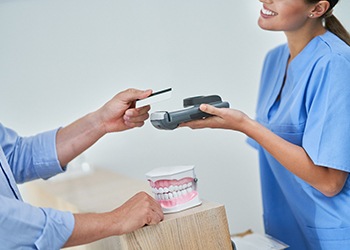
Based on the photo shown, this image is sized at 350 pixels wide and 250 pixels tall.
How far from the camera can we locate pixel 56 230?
46.1 inches

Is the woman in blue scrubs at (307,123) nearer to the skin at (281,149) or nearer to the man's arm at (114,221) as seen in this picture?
the skin at (281,149)

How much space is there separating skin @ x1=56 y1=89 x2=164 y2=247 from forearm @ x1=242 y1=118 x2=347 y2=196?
0.32 metres

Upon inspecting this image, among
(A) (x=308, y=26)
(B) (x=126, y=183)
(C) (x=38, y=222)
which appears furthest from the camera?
(B) (x=126, y=183)

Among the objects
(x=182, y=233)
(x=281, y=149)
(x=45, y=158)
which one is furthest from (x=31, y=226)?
(x=281, y=149)

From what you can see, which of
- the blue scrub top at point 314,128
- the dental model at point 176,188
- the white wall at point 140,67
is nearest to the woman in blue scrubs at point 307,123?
the blue scrub top at point 314,128

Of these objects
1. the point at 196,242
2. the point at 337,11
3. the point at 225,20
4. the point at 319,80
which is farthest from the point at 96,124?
the point at 337,11

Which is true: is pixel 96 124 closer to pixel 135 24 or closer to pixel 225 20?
pixel 135 24

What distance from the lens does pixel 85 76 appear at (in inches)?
94.0

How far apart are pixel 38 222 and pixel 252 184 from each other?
1.61 m

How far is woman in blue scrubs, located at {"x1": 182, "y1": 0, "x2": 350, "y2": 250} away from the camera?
1.46 m

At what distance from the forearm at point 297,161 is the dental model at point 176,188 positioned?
24 cm

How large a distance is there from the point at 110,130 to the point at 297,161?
590 mm

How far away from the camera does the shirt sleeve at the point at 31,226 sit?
1.13 metres

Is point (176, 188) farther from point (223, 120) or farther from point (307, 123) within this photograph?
point (307, 123)
